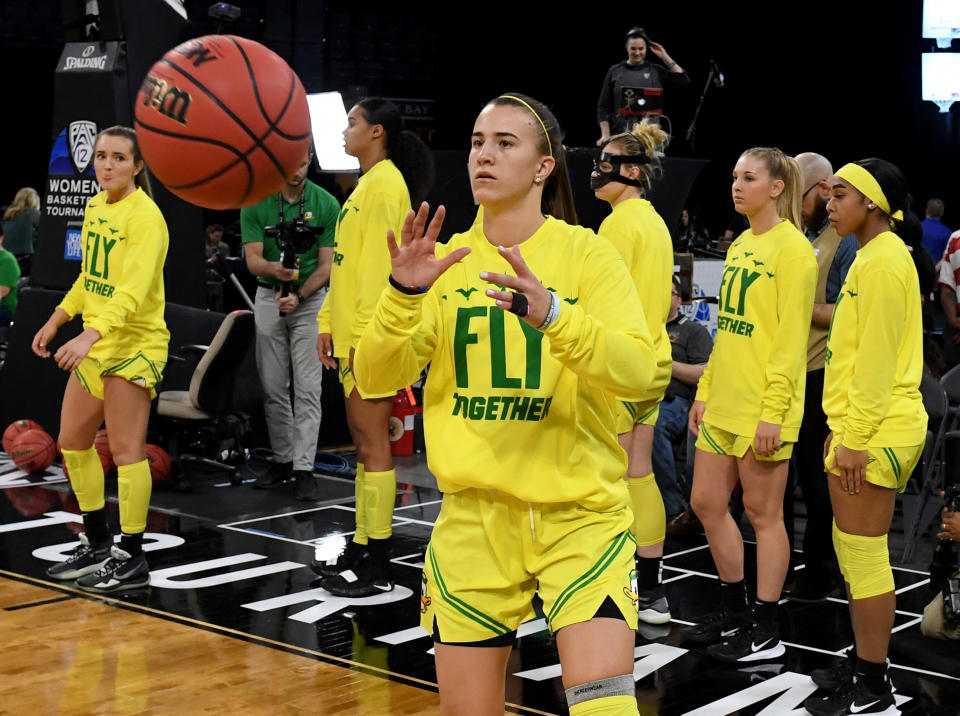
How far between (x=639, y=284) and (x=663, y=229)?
27cm

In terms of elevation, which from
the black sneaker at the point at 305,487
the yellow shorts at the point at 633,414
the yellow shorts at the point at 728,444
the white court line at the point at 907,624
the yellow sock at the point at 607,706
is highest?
the yellow shorts at the point at 633,414

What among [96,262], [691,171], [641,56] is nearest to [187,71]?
[96,262]

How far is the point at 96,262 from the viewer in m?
5.36

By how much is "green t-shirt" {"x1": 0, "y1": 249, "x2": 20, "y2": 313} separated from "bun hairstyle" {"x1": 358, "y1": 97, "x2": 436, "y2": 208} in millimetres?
6575

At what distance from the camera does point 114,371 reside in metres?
5.26

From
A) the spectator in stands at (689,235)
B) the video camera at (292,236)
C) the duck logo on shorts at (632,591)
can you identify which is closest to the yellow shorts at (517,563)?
the duck logo on shorts at (632,591)

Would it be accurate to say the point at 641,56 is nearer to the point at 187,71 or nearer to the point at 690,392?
the point at 690,392

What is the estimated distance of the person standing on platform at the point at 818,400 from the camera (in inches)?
217

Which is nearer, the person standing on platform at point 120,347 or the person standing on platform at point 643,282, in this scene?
the person standing on platform at point 643,282

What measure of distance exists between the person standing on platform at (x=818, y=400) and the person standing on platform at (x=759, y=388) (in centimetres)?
87

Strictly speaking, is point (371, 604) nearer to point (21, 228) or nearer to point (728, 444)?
point (728, 444)

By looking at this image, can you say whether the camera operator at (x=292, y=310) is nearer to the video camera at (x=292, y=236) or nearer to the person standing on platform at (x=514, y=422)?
the video camera at (x=292, y=236)

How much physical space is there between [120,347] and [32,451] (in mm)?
2920

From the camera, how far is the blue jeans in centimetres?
668
